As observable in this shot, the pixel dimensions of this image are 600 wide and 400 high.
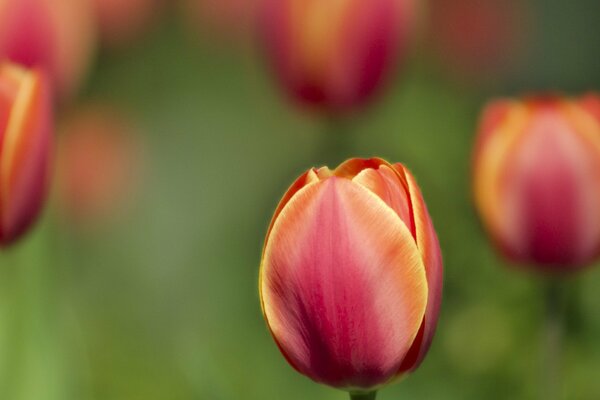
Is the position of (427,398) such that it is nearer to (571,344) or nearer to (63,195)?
(571,344)

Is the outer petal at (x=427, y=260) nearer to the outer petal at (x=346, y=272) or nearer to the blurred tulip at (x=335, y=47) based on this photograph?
the outer petal at (x=346, y=272)

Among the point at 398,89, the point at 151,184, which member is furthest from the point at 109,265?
the point at 398,89

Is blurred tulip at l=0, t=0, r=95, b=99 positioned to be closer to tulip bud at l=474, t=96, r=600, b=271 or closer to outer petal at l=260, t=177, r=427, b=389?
tulip bud at l=474, t=96, r=600, b=271

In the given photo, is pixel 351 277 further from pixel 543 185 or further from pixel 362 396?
pixel 543 185

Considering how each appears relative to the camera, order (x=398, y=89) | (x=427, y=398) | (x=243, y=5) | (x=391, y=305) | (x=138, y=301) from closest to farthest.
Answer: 1. (x=391, y=305)
2. (x=427, y=398)
3. (x=138, y=301)
4. (x=398, y=89)
5. (x=243, y=5)

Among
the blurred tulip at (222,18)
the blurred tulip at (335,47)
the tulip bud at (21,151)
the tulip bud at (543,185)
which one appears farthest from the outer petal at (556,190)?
the blurred tulip at (222,18)

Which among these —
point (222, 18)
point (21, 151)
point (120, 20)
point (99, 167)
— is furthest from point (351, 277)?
point (222, 18)
